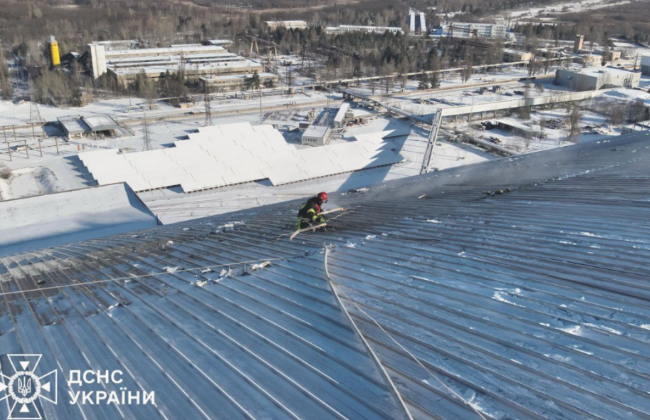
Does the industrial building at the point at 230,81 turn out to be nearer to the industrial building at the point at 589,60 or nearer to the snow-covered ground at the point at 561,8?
the industrial building at the point at 589,60

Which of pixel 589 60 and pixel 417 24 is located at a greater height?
pixel 417 24

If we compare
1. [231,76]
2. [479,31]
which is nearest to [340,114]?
[231,76]

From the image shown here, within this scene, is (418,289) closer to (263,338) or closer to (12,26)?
(263,338)

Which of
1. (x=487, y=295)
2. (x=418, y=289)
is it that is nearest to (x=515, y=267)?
(x=487, y=295)

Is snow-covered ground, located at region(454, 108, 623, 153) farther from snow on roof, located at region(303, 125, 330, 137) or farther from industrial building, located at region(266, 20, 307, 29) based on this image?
industrial building, located at region(266, 20, 307, 29)

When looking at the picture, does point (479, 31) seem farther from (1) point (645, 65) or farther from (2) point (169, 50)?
(2) point (169, 50)

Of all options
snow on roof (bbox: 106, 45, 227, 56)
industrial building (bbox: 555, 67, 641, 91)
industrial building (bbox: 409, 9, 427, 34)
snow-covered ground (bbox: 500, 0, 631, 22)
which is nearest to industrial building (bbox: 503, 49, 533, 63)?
industrial building (bbox: 555, 67, 641, 91)
